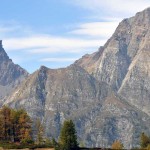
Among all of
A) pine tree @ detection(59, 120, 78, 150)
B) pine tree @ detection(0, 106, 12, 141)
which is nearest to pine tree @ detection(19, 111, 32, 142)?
pine tree @ detection(0, 106, 12, 141)

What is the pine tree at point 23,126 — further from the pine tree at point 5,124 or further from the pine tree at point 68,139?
the pine tree at point 68,139

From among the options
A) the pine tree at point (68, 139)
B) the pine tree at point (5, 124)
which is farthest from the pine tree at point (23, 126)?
the pine tree at point (68, 139)

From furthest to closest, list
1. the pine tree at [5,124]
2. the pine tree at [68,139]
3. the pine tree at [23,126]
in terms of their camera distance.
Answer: the pine tree at [5,124] < the pine tree at [23,126] < the pine tree at [68,139]

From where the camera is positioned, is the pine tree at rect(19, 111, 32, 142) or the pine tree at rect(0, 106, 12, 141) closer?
the pine tree at rect(19, 111, 32, 142)

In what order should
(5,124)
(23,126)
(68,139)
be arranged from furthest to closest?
(23,126) → (5,124) → (68,139)

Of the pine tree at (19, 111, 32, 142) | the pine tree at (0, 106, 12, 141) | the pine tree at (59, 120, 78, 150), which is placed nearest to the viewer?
the pine tree at (59, 120, 78, 150)

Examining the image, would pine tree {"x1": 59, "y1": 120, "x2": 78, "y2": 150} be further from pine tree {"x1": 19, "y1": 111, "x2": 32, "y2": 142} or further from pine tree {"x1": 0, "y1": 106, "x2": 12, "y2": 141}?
pine tree {"x1": 0, "y1": 106, "x2": 12, "y2": 141}

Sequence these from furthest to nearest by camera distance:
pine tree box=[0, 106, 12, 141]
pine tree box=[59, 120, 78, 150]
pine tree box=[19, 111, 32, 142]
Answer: pine tree box=[0, 106, 12, 141] < pine tree box=[19, 111, 32, 142] < pine tree box=[59, 120, 78, 150]

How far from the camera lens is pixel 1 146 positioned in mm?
161375

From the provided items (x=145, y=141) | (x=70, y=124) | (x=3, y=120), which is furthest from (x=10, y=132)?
(x=145, y=141)

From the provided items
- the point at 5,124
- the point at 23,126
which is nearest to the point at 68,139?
the point at 23,126

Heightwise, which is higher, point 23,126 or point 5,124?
point 5,124

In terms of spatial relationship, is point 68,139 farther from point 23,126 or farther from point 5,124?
point 5,124

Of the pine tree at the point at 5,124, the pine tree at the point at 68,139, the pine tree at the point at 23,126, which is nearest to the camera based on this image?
the pine tree at the point at 68,139
